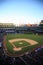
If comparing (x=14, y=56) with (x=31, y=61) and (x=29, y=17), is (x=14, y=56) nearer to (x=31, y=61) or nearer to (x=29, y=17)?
(x=31, y=61)

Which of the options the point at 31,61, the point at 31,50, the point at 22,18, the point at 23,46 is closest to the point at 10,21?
the point at 22,18

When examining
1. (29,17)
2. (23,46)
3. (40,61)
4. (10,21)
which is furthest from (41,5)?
(40,61)

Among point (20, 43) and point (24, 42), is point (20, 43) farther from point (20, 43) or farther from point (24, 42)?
point (24, 42)

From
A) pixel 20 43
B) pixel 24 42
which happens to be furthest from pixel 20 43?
pixel 24 42

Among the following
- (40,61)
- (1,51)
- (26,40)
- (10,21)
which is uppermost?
(10,21)

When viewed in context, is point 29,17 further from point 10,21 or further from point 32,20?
point 10,21

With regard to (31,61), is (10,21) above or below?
above

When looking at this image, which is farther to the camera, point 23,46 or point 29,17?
point 29,17
